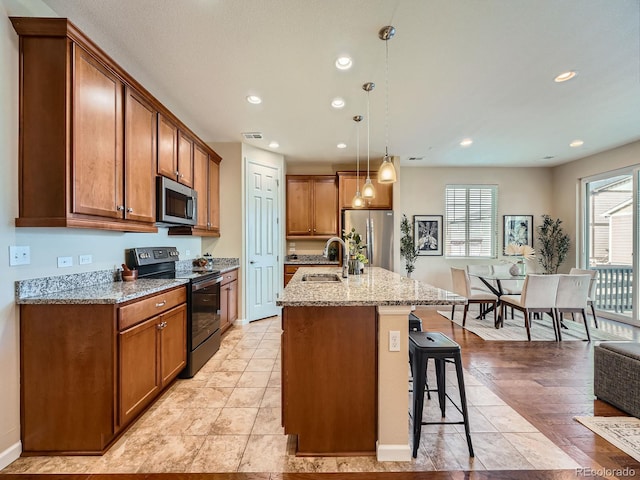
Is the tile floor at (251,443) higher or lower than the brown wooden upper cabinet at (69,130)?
lower

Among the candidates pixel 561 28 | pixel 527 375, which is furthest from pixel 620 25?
pixel 527 375

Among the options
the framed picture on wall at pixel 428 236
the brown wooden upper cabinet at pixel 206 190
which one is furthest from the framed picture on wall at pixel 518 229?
the brown wooden upper cabinet at pixel 206 190

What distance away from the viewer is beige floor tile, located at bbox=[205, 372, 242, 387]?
2617mm

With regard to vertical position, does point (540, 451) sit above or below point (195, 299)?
below

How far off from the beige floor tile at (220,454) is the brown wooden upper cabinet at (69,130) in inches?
64.2

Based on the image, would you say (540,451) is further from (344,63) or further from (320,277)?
(344,63)

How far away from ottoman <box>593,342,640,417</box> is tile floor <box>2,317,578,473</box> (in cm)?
82

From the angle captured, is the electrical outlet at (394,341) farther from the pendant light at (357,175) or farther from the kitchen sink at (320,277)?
the pendant light at (357,175)

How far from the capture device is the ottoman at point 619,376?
2.08 metres

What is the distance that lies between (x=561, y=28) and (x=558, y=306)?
3360mm

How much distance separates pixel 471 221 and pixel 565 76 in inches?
147

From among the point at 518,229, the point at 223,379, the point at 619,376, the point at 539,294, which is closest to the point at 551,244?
the point at 518,229

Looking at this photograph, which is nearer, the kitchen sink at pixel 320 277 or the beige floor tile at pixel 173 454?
the beige floor tile at pixel 173 454

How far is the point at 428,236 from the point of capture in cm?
609
